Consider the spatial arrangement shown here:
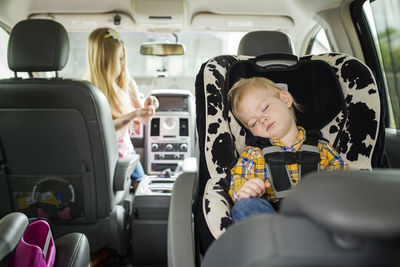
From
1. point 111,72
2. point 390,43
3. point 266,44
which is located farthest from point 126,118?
point 390,43

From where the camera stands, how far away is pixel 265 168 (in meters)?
1.54

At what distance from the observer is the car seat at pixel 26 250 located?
3.45ft

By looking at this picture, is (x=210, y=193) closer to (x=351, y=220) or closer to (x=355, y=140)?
(x=355, y=140)

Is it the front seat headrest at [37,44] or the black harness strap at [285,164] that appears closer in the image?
the black harness strap at [285,164]

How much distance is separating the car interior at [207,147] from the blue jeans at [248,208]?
51mm

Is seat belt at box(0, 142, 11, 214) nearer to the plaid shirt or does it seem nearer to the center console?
the center console

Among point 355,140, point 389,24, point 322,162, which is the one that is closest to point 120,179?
point 322,162

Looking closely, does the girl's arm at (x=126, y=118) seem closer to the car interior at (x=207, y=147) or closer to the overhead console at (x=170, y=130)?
the car interior at (x=207, y=147)

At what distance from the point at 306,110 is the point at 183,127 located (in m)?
2.24

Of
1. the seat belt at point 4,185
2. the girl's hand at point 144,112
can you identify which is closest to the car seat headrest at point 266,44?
the girl's hand at point 144,112

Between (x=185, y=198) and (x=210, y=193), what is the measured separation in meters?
0.11

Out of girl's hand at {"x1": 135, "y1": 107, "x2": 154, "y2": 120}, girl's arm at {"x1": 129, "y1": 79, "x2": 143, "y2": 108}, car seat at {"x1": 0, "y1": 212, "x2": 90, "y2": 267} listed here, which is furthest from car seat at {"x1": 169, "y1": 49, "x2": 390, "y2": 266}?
girl's arm at {"x1": 129, "y1": 79, "x2": 143, "y2": 108}

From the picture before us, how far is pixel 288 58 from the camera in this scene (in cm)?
168

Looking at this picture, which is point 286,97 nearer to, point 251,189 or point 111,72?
point 251,189
